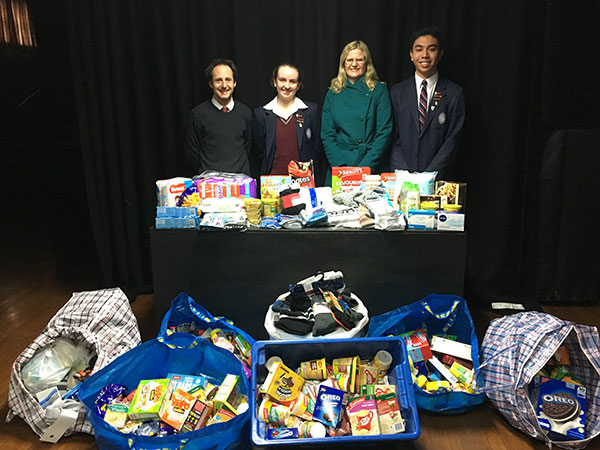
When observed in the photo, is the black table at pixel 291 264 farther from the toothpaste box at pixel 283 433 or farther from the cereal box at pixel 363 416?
the toothpaste box at pixel 283 433

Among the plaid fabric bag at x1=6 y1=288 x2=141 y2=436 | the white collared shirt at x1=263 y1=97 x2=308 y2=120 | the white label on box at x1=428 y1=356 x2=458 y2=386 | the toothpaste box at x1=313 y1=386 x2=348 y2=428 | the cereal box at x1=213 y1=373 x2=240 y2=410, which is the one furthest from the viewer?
the white collared shirt at x1=263 y1=97 x2=308 y2=120

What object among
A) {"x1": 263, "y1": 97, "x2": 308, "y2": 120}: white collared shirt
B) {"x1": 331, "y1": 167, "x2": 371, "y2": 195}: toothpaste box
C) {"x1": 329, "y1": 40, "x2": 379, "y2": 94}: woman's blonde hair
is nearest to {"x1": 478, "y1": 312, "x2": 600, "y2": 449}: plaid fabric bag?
{"x1": 331, "y1": 167, "x2": 371, "y2": 195}: toothpaste box

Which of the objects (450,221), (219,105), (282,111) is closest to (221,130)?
(219,105)

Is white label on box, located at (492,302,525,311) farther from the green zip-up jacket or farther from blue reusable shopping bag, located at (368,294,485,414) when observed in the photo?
the green zip-up jacket

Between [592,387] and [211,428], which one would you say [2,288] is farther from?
[592,387]

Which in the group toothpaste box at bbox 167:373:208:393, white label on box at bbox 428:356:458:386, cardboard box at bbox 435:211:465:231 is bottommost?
white label on box at bbox 428:356:458:386

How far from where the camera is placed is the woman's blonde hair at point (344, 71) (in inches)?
115

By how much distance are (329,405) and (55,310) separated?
2.00 metres

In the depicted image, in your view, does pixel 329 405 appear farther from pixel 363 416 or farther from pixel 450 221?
pixel 450 221

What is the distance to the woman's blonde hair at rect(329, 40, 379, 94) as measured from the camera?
9.60 feet

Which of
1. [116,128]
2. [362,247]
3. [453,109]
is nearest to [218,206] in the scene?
[362,247]

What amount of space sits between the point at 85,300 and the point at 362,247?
4.25ft

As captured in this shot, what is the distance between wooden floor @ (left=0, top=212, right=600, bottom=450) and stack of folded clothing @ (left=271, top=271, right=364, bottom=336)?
519mm

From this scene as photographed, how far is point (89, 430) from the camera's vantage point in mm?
1916
